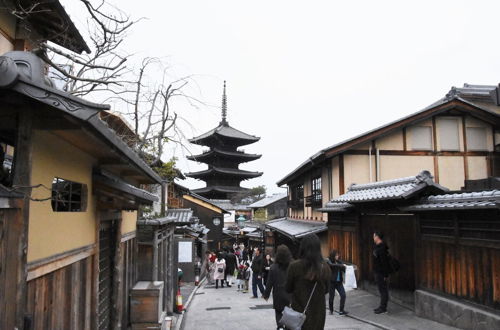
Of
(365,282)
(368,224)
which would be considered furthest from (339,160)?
(365,282)

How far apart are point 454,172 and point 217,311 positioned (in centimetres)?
1179

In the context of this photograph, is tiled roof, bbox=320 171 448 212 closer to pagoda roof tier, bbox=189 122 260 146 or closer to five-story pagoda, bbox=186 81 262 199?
pagoda roof tier, bbox=189 122 260 146

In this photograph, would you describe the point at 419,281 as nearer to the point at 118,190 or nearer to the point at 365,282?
the point at 365,282

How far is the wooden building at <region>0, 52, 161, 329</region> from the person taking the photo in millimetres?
3018

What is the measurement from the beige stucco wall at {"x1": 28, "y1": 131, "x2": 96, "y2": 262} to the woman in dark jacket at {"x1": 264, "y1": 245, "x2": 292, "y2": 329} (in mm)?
3416

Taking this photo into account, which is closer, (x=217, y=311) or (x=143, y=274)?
Result: (x=143, y=274)

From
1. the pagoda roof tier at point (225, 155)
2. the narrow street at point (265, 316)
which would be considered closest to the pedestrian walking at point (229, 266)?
the narrow street at point (265, 316)

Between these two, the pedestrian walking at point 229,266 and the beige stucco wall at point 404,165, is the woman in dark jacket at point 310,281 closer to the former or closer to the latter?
the beige stucco wall at point 404,165

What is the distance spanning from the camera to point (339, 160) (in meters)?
17.0

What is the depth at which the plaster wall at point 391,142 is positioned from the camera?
17.2 m

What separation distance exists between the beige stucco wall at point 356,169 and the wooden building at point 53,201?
11748 millimetres

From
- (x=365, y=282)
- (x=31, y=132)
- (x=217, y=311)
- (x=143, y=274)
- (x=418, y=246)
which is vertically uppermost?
(x=31, y=132)

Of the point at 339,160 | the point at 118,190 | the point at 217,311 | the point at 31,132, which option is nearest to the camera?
the point at 31,132

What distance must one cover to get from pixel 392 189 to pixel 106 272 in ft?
24.4
